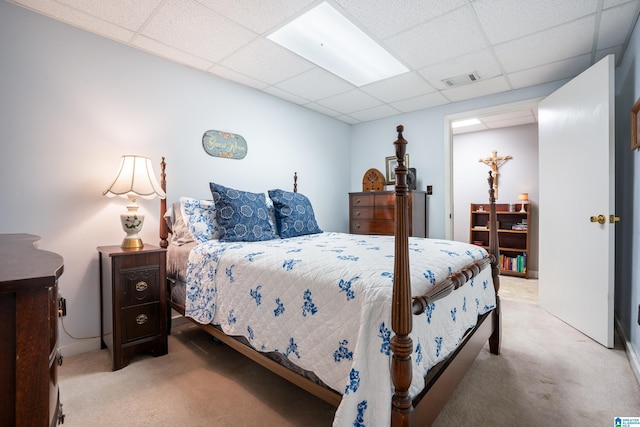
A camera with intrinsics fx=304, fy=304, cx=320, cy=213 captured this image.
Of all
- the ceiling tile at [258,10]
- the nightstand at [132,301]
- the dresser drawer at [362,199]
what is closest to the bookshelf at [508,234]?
the dresser drawer at [362,199]

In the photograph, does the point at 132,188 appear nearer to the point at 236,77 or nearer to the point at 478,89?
the point at 236,77

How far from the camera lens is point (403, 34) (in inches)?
91.8

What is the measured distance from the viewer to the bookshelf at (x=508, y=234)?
15.3 ft

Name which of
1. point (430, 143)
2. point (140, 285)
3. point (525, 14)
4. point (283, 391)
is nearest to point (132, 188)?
point (140, 285)

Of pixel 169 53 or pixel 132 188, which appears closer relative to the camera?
pixel 132 188

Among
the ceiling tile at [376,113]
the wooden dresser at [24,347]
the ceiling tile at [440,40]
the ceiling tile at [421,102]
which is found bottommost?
the wooden dresser at [24,347]

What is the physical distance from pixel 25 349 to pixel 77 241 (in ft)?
6.83

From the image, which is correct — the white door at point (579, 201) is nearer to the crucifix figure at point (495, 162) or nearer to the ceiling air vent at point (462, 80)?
the ceiling air vent at point (462, 80)

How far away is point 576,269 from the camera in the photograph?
265 cm

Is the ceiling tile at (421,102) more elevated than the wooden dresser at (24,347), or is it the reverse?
the ceiling tile at (421,102)

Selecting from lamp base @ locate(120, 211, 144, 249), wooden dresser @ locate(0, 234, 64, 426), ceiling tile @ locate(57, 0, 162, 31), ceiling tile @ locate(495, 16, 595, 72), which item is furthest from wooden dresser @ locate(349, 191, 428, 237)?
wooden dresser @ locate(0, 234, 64, 426)

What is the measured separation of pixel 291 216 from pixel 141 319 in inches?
Result: 53.7

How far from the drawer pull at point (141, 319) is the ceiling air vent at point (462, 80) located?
3.46 m

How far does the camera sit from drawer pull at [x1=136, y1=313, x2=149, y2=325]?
211cm
